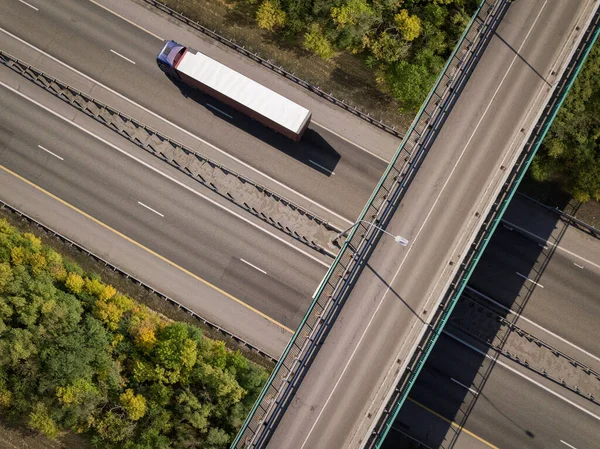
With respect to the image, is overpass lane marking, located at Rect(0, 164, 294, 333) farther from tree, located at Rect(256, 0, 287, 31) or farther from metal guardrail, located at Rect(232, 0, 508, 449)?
tree, located at Rect(256, 0, 287, 31)

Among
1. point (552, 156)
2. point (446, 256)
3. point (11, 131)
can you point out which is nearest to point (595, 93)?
point (552, 156)

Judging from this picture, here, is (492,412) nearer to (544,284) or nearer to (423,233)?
(544,284)

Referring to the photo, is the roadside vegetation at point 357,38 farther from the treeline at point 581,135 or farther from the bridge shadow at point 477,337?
the bridge shadow at point 477,337

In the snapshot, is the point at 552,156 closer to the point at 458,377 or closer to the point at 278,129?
the point at 458,377

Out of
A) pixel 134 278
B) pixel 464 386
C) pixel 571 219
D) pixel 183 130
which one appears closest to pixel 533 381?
pixel 464 386

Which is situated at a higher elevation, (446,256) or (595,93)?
(595,93)

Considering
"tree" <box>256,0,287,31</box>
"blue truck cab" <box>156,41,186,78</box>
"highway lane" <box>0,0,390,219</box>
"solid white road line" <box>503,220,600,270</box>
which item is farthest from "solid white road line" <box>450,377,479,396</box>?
"blue truck cab" <box>156,41,186,78</box>
